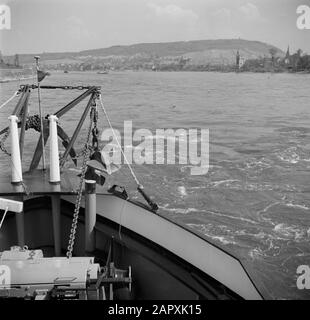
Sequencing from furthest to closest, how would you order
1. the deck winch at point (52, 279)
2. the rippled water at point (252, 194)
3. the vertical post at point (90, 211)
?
1. the rippled water at point (252, 194)
2. the vertical post at point (90, 211)
3. the deck winch at point (52, 279)

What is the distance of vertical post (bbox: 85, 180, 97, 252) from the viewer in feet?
25.2

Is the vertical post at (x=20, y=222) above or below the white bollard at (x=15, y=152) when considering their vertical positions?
below

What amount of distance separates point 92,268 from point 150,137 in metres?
27.1

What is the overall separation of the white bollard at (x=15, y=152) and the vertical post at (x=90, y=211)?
1666 mm

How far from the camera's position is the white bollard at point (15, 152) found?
8281mm

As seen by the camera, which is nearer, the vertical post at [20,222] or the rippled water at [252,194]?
the vertical post at [20,222]

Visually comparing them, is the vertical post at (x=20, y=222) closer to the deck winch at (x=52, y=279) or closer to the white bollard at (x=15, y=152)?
the white bollard at (x=15, y=152)

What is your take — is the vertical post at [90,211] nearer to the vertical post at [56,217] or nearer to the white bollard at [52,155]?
the vertical post at [56,217]
